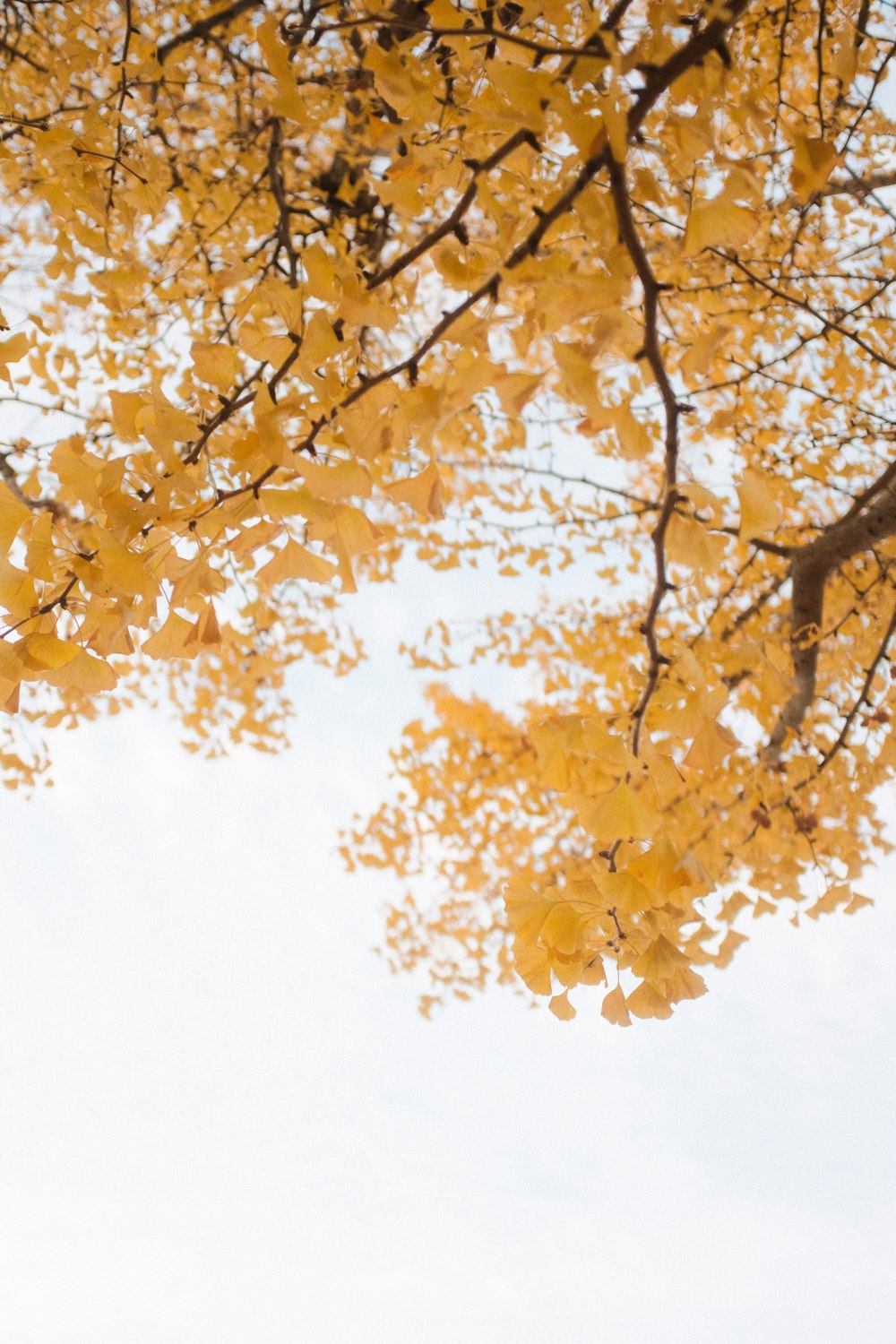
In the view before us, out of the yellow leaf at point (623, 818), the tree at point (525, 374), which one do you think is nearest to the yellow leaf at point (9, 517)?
the tree at point (525, 374)

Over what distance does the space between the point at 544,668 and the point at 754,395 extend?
6.46ft

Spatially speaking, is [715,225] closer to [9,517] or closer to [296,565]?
[296,565]

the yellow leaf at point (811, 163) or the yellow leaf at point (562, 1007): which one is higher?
the yellow leaf at point (811, 163)

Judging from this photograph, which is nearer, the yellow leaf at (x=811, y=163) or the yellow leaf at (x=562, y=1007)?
the yellow leaf at (x=811, y=163)

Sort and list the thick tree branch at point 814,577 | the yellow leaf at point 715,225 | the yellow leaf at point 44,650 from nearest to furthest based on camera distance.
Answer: the yellow leaf at point 715,225
the yellow leaf at point 44,650
the thick tree branch at point 814,577

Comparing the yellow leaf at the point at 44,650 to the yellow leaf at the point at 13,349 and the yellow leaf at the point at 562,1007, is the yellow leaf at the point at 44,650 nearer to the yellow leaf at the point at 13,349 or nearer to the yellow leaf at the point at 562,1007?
the yellow leaf at the point at 13,349

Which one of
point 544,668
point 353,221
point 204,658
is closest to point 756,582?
point 544,668

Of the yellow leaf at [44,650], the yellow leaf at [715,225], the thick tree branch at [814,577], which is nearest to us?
the yellow leaf at [715,225]

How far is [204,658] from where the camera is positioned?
3.65m

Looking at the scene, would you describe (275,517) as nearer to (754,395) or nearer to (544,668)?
(754,395)

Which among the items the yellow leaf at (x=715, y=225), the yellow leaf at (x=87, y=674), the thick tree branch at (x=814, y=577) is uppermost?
the thick tree branch at (x=814, y=577)

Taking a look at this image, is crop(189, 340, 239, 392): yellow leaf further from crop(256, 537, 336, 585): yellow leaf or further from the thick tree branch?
the thick tree branch

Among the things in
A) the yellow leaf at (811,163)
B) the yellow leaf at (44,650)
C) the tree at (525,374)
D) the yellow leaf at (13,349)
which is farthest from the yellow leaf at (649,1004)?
the yellow leaf at (13,349)

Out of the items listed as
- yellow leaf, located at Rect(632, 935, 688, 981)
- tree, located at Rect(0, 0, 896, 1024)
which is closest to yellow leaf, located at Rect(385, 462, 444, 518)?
tree, located at Rect(0, 0, 896, 1024)
